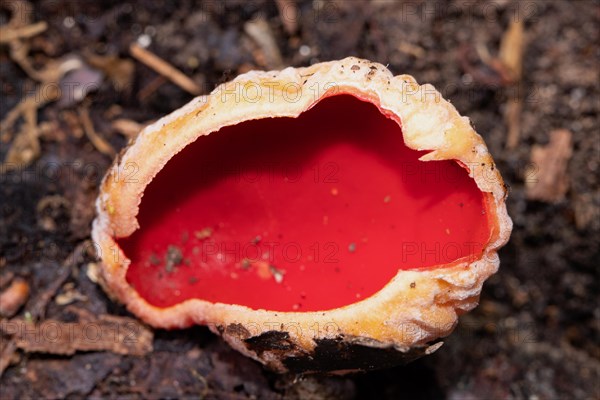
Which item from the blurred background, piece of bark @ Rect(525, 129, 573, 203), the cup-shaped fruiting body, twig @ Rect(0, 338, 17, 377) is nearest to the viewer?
the cup-shaped fruiting body

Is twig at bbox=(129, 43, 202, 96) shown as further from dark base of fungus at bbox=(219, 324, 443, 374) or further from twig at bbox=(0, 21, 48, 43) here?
dark base of fungus at bbox=(219, 324, 443, 374)

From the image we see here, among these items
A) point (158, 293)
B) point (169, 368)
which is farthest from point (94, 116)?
point (169, 368)

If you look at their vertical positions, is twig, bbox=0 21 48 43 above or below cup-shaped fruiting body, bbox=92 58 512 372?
above

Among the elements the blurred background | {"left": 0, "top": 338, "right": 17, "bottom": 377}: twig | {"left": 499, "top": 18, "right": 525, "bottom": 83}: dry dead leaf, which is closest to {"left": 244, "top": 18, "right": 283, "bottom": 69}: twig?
the blurred background


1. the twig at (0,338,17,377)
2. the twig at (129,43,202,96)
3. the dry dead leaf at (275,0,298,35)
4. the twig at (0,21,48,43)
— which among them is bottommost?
the twig at (0,338,17,377)

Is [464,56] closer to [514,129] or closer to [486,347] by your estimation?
[514,129]

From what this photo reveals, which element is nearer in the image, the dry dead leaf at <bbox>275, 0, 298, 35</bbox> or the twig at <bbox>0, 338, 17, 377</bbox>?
the twig at <bbox>0, 338, 17, 377</bbox>

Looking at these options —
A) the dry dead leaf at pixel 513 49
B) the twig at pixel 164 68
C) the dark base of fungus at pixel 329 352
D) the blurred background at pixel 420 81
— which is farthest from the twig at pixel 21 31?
the dry dead leaf at pixel 513 49

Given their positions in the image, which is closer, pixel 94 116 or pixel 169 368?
pixel 169 368
